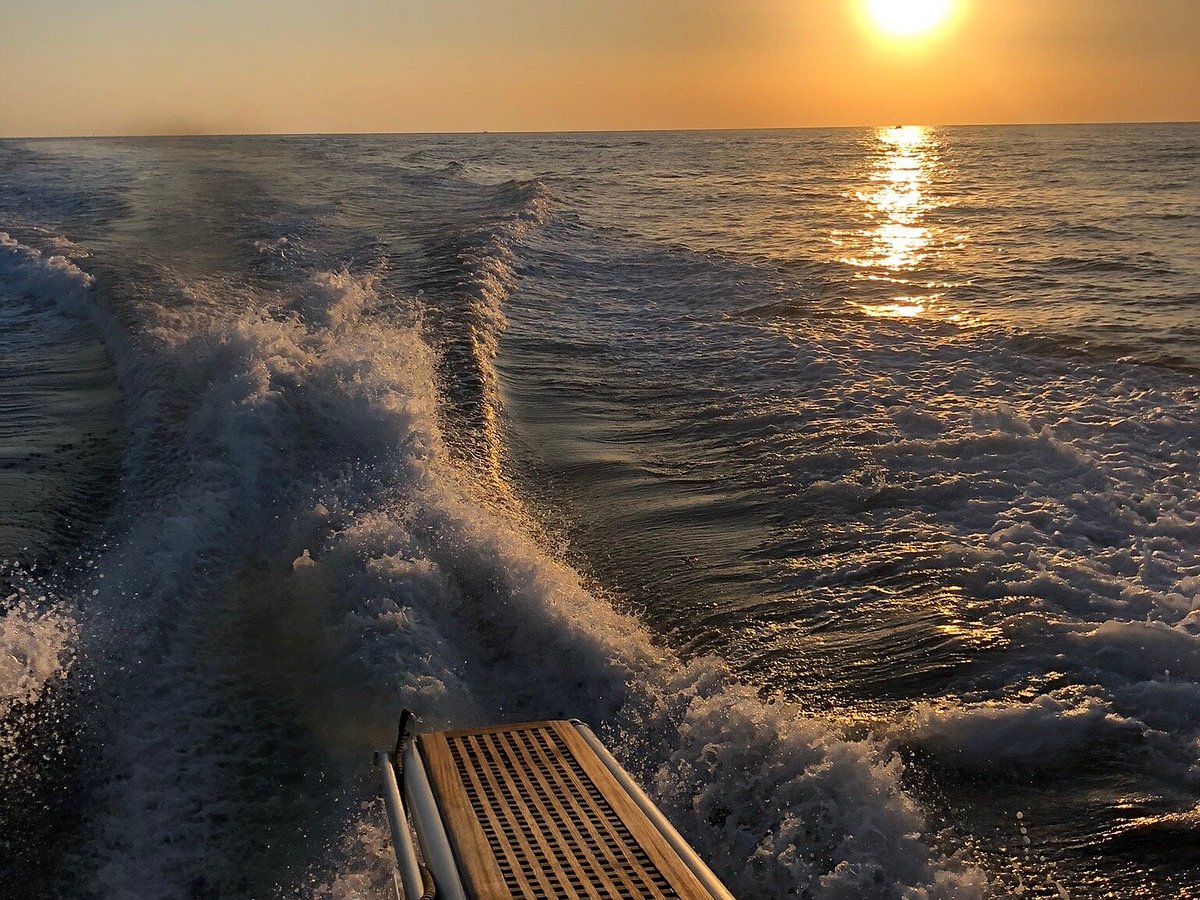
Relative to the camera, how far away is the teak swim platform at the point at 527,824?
3025 mm

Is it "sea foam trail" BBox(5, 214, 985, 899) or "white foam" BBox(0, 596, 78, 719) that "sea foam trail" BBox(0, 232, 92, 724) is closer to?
"white foam" BBox(0, 596, 78, 719)

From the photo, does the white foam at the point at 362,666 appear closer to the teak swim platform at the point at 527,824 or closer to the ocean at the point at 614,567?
the ocean at the point at 614,567

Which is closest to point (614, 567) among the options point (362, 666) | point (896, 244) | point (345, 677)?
point (362, 666)

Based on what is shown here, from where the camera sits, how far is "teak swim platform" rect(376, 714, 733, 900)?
9.93ft

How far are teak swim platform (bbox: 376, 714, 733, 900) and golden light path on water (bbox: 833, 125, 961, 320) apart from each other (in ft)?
37.6

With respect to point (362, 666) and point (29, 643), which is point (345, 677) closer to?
point (362, 666)

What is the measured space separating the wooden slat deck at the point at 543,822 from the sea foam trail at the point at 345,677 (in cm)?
77

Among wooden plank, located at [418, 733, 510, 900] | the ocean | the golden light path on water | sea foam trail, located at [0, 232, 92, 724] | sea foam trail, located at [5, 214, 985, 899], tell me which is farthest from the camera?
the golden light path on water

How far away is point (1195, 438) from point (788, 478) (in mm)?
3734

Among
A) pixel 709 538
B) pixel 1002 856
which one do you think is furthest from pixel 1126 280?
pixel 1002 856

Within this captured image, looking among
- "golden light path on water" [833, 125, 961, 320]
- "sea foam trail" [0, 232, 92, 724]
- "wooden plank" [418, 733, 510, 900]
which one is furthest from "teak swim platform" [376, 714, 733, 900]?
"golden light path on water" [833, 125, 961, 320]

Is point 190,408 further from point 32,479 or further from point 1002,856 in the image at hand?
point 1002,856

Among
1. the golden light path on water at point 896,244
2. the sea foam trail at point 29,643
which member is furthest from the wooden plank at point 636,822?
the golden light path on water at point 896,244

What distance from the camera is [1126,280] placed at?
1611 centimetres
